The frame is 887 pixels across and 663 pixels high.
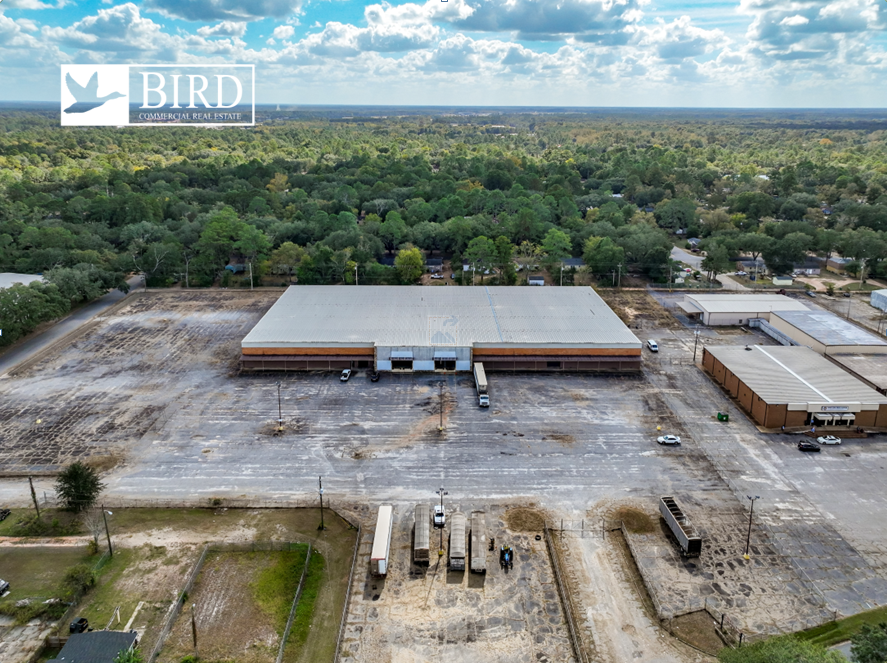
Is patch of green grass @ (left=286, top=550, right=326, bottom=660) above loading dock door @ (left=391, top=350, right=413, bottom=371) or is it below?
below

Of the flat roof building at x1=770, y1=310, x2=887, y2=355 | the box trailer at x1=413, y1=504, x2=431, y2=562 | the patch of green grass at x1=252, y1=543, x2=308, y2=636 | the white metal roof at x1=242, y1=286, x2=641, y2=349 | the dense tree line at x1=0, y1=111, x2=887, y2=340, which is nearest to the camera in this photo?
the patch of green grass at x1=252, y1=543, x2=308, y2=636

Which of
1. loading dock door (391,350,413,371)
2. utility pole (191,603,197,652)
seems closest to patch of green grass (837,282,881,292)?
loading dock door (391,350,413,371)

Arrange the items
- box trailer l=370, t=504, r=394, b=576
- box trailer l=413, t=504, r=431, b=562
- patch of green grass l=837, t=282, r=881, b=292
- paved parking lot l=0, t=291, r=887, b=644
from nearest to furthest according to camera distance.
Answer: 1. box trailer l=370, t=504, r=394, b=576
2. box trailer l=413, t=504, r=431, b=562
3. paved parking lot l=0, t=291, r=887, b=644
4. patch of green grass l=837, t=282, r=881, b=292

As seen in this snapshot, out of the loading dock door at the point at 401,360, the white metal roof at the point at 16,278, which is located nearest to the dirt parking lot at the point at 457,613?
the loading dock door at the point at 401,360

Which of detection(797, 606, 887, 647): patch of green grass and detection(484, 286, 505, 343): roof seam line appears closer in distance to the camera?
detection(797, 606, 887, 647): patch of green grass

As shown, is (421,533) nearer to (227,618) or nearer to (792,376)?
(227,618)

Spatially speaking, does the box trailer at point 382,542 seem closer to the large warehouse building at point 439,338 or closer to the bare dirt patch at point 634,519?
the bare dirt patch at point 634,519

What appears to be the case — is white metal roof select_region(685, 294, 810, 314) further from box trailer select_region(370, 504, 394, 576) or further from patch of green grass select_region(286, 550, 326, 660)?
patch of green grass select_region(286, 550, 326, 660)
